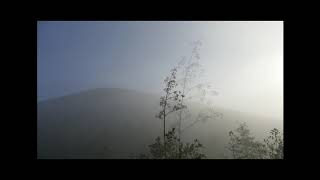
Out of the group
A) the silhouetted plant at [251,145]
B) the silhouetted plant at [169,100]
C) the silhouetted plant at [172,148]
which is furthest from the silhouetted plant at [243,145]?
the silhouetted plant at [169,100]

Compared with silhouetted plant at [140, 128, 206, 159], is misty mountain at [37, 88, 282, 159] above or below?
above

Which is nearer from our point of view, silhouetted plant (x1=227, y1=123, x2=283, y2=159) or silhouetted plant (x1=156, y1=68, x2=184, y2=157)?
silhouetted plant (x1=156, y1=68, x2=184, y2=157)

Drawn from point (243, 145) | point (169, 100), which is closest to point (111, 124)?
point (169, 100)

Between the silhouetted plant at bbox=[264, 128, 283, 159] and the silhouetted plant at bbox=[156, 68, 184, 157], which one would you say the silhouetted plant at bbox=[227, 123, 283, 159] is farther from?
the silhouetted plant at bbox=[156, 68, 184, 157]

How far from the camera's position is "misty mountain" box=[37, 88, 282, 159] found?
8.41ft

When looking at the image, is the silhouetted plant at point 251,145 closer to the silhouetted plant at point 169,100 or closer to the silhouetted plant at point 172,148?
the silhouetted plant at point 172,148

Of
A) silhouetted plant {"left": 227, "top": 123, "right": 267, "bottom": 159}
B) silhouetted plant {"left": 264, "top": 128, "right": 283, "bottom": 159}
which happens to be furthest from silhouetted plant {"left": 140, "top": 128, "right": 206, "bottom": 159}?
silhouetted plant {"left": 264, "top": 128, "right": 283, "bottom": 159}

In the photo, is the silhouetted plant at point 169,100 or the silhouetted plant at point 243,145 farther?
the silhouetted plant at point 243,145

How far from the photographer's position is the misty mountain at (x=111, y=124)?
256 centimetres
